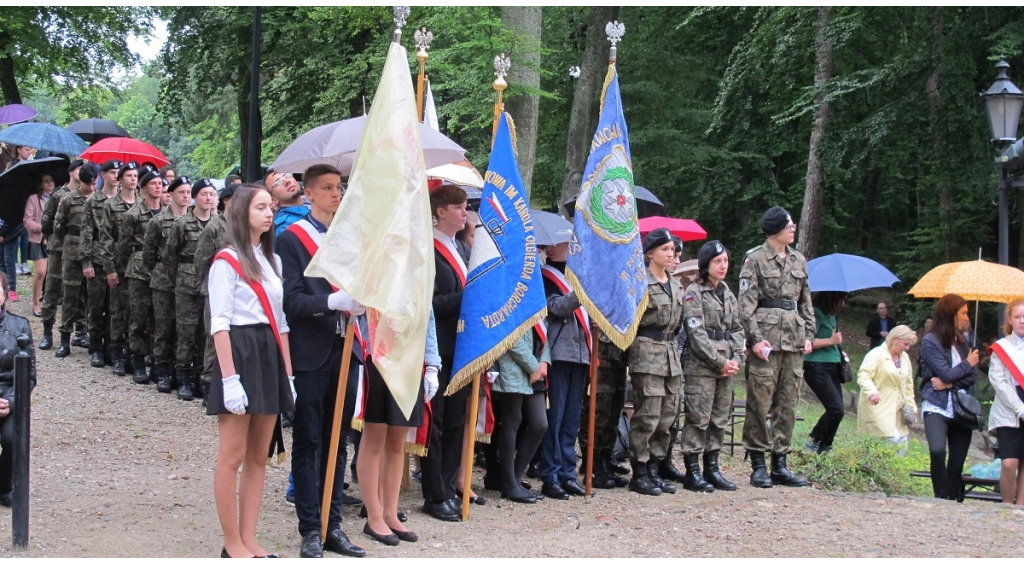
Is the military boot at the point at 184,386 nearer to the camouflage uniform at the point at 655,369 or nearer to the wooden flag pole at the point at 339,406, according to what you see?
the camouflage uniform at the point at 655,369

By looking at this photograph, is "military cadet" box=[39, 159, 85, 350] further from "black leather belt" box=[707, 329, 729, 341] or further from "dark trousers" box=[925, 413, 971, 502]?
Result: "dark trousers" box=[925, 413, 971, 502]

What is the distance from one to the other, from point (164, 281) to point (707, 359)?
16.5 feet

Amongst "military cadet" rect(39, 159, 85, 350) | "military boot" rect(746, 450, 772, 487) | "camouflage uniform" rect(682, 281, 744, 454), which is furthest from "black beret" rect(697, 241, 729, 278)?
"military cadet" rect(39, 159, 85, 350)

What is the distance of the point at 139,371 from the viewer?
35.1 ft

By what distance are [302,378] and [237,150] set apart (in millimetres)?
28981

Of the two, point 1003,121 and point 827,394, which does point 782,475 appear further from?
point 1003,121

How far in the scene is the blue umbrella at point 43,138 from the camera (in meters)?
14.5

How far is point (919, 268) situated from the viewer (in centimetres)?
2116

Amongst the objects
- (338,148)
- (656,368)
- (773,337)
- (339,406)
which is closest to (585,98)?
(773,337)

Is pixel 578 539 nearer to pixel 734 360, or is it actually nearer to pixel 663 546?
pixel 663 546

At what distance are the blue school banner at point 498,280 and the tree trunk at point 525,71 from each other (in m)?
5.53

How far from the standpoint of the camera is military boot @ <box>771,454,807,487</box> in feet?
28.6

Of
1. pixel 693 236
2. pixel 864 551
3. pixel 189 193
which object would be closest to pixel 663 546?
pixel 864 551

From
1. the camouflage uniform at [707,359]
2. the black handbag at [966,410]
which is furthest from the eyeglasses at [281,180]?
the black handbag at [966,410]
